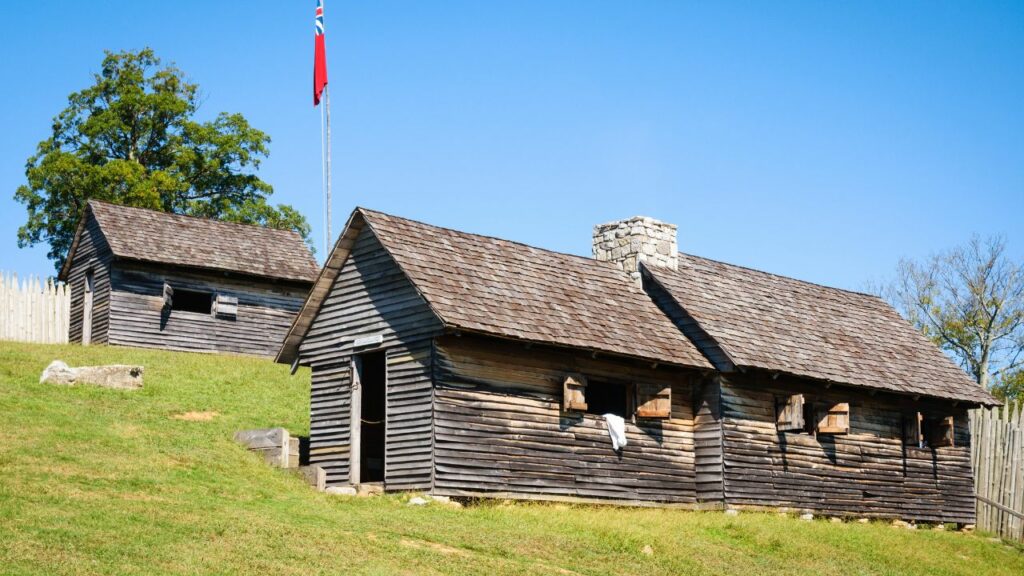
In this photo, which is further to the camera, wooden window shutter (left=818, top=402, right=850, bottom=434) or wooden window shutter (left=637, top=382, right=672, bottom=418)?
wooden window shutter (left=818, top=402, right=850, bottom=434)

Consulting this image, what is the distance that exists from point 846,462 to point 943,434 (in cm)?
407

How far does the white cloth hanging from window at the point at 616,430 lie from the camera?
26719 millimetres

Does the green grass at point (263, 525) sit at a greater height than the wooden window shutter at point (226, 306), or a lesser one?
lesser

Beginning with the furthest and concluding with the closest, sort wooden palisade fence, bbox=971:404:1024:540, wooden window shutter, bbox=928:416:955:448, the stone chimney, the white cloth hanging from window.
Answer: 1. wooden palisade fence, bbox=971:404:1024:540
2. wooden window shutter, bbox=928:416:955:448
3. the stone chimney
4. the white cloth hanging from window

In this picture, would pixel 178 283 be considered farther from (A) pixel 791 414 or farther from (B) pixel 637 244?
(A) pixel 791 414

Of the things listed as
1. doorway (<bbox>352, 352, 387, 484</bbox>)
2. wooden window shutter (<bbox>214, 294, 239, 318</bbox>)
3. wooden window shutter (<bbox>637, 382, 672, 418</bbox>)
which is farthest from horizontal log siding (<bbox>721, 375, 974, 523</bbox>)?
wooden window shutter (<bbox>214, 294, 239, 318</bbox>)

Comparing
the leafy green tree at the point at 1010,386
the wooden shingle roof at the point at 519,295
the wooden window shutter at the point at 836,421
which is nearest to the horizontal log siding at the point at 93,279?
the wooden shingle roof at the point at 519,295

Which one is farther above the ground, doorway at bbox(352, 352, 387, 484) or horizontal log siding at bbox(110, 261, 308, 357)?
horizontal log siding at bbox(110, 261, 308, 357)

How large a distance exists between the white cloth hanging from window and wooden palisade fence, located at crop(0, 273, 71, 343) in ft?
79.6

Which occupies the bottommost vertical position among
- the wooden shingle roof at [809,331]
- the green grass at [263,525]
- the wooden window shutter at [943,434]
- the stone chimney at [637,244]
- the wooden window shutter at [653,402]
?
the green grass at [263,525]

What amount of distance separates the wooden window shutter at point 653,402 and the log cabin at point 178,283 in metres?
18.6

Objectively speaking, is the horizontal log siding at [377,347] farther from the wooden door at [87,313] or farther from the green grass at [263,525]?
the wooden door at [87,313]

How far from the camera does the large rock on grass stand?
30.5m

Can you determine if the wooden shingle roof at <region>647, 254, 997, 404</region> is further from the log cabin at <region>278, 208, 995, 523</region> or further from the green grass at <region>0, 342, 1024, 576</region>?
the green grass at <region>0, 342, 1024, 576</region>
